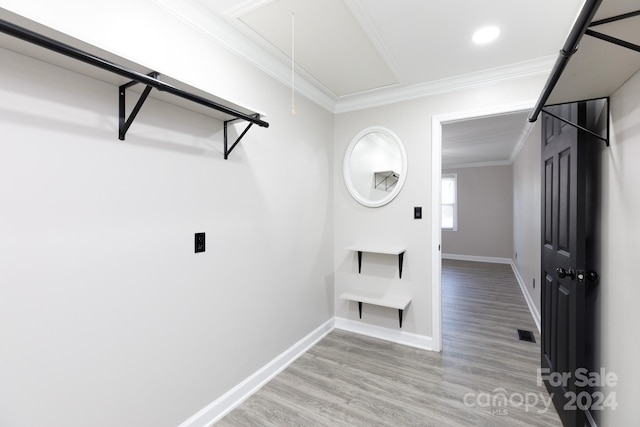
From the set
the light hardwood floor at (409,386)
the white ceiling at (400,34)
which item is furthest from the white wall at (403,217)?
the light hardwood floor at (409,386)

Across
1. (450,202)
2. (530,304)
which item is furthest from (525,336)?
(450,202)

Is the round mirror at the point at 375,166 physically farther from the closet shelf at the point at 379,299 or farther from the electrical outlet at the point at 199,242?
the electrical outlet at the point at 199,242

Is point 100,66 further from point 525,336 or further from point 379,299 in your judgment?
point 525,336

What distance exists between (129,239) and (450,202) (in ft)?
25.4

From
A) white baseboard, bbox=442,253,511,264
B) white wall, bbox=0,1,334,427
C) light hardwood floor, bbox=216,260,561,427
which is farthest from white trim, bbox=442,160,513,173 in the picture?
white wall, bbox=0,1,334,427

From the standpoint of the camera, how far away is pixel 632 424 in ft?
4.19

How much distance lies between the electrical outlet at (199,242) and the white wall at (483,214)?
7.23 meters

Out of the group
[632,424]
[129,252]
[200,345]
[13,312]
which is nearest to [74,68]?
[129,252]

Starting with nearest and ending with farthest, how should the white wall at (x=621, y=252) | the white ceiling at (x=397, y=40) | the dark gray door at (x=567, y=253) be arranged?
the white wall at (x=621, y=252) < the dark gray door at (x=567, y=253) < the white ceiling at (x=397, y=40)

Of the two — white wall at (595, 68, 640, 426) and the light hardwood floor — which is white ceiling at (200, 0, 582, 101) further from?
the light hardwood floor

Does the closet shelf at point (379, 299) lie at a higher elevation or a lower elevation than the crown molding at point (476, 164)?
lower

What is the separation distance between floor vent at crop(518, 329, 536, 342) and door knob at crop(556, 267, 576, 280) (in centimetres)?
153

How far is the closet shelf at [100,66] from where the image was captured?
0.92 metres

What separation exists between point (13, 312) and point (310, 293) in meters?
2.10
